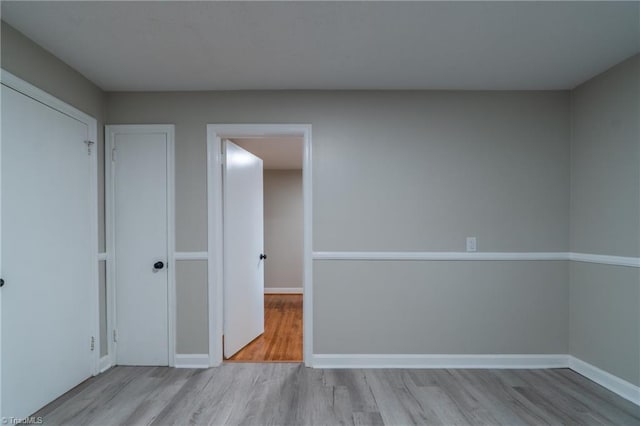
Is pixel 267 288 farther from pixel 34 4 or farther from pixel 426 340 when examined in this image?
pixel 34 4

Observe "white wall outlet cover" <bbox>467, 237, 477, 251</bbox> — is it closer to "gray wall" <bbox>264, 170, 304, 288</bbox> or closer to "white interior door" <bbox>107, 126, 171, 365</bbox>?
"white interior door" <bbox>107, 126, 171, 365</bbox>

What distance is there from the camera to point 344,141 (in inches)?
107

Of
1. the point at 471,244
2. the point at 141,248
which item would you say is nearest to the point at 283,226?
the point at 141,248

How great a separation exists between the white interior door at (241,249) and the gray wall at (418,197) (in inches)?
10.0

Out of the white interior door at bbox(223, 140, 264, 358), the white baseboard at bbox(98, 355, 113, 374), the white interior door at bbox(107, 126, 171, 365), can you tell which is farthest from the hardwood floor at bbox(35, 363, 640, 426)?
the white interior door at bbox(223, 140, 264, 358)

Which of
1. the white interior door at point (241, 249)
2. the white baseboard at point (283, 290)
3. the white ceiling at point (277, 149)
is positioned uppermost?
the white ceiling at point (277, 149)

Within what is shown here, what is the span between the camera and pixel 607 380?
2.34 metres

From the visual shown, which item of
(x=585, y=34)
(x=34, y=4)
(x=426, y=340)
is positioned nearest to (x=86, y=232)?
(x=34, y=4)

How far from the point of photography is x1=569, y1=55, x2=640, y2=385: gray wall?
7.14ft

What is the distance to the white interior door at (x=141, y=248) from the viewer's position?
8.79 feet

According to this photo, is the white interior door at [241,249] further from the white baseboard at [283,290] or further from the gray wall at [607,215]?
the gray wall at [607,215]

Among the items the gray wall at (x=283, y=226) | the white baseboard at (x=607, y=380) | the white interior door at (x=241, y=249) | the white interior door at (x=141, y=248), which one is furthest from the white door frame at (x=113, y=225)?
the white baseboard at (x=607, y=380)

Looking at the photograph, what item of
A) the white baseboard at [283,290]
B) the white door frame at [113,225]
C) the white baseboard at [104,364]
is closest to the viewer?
the white baseboard at [104,364]

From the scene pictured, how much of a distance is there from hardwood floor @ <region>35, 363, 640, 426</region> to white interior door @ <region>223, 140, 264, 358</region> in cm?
49
